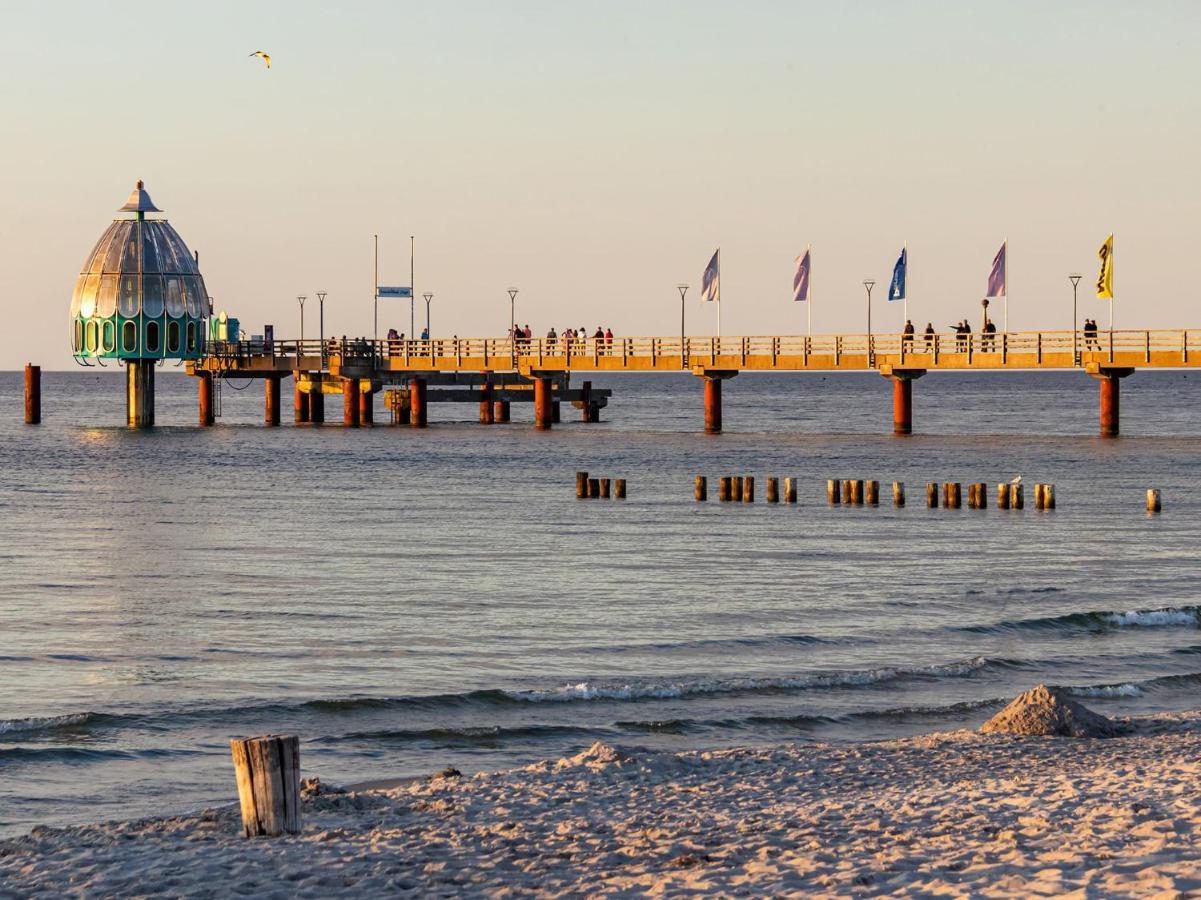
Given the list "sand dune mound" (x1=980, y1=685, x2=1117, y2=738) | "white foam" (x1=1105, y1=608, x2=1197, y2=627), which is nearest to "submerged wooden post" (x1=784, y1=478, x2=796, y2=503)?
→ "white foam" (x1=1105, y1=608, x2=1197, y2=627)

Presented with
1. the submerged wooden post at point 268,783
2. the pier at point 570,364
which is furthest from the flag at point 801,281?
the submerged wooden post at point 268,783

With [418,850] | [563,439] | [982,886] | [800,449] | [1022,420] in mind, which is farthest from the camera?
[1022,420]

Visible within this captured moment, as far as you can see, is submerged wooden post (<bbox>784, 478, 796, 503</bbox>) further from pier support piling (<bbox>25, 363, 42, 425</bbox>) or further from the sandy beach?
pier support piling (<bbox>25, 363, 42, 425</bbox>)

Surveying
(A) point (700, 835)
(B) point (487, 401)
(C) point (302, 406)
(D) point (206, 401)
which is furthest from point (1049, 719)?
(C) point (302, 406)

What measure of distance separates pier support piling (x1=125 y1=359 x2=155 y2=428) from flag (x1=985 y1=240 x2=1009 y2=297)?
35.8 metres

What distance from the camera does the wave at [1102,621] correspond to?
20844 millimetres

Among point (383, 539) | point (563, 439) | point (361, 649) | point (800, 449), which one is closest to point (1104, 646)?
point (361, 649)

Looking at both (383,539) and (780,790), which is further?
(383,539)

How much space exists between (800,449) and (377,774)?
49.4m

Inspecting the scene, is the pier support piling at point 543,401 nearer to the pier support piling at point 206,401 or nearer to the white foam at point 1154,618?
the pier support piling at point 206,401

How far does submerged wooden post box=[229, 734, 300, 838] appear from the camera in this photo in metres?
10.1

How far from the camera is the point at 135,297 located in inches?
2916

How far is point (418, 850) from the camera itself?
10305 millimetres

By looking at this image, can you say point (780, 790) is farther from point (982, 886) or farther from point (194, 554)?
point (194, 554)
